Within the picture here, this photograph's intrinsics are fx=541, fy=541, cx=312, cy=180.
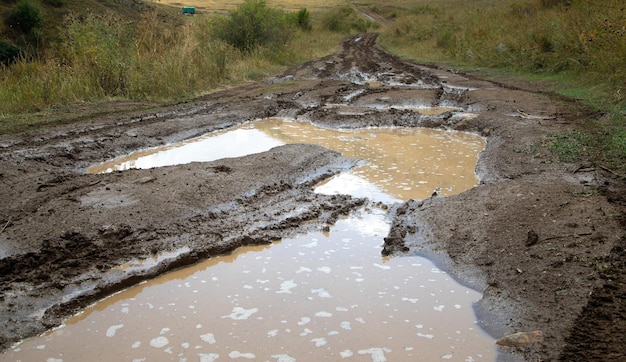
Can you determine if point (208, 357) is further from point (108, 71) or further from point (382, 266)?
point (108, 71)

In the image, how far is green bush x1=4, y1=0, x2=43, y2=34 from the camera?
73.2 ft

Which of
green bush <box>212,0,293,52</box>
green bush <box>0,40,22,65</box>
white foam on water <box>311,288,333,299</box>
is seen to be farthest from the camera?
green bush <box>212,0,293,52</box>

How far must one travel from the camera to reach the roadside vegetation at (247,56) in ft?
33.0

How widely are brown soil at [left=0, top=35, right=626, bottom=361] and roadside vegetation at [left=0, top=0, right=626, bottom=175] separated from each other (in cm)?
128

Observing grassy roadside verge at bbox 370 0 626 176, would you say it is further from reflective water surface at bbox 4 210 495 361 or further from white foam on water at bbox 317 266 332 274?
white foam on water at bbox 317 266 332 274

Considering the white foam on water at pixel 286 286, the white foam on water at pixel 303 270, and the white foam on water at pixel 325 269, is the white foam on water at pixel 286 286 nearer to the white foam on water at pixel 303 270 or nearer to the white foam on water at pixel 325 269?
the white foam on water at pixel 303 270

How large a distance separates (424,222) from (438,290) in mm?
1290

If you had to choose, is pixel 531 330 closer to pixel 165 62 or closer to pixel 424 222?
pixel 424 222

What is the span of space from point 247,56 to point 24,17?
9.90 meters

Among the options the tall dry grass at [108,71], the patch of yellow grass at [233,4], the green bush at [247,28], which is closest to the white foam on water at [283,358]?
the tall dry grass at [108,71]

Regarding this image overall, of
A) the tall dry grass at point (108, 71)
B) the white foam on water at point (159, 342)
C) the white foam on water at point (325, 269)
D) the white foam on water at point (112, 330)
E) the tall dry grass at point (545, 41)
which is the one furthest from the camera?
the tall dry grass at point (545, 41)

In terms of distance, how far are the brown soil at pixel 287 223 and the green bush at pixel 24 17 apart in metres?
16.7

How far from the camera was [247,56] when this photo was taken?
20500 millimetres

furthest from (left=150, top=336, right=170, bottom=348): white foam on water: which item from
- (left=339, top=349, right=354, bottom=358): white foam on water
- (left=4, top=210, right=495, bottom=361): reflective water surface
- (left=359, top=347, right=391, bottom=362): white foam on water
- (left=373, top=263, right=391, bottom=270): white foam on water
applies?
(left=373, top=263, right=391, bottom=270): white foam on water
